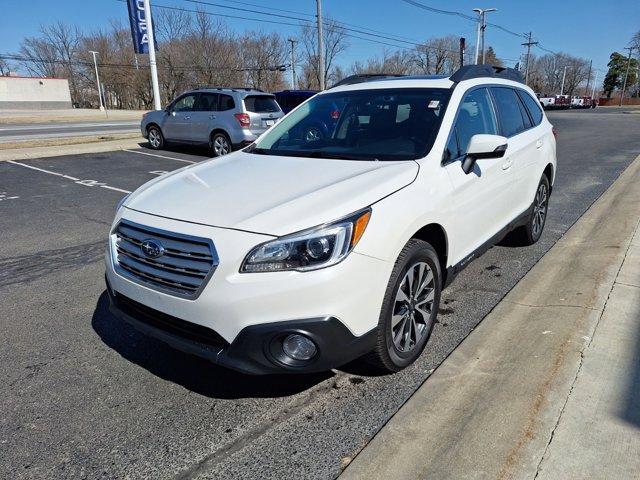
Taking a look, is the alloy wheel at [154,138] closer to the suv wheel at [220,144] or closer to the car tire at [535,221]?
the suv wheel at [220,144]

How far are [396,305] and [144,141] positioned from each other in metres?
15.7

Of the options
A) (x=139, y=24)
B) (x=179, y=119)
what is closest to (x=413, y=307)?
(x=179, y=119)

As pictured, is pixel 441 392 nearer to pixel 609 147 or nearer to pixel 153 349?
pixel 153 349

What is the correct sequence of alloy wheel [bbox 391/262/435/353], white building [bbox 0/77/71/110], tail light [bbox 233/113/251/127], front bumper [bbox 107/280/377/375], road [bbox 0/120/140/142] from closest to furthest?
front bumper [bbox 107/280/377/375] < alloy wheel [bbox 391/262/435/353] < tail light [bbox 233/113/251/127] < road [bbox 0/120/140/142] < white building [bbox 0/77/71/110]

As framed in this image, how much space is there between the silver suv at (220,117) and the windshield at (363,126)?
26.8 ft

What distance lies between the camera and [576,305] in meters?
3.63

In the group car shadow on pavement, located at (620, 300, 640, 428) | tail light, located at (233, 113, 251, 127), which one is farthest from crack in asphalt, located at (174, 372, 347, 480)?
tail light, located at (233, 113, 251, 127)

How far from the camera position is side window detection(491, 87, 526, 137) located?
167 inches

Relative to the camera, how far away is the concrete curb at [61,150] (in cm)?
1296

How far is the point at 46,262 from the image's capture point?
193 inches

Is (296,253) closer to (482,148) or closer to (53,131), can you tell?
(482,148)

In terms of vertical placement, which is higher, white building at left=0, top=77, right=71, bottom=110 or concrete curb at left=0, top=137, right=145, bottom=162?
white building at left=0, top=77, right=71, bottom=110

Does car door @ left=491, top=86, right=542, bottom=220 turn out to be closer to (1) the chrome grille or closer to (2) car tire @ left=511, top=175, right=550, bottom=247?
(2) car tire @ left=511, top=175, right=550, bottom=247

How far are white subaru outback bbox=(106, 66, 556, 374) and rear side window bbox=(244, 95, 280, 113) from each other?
876 cm
